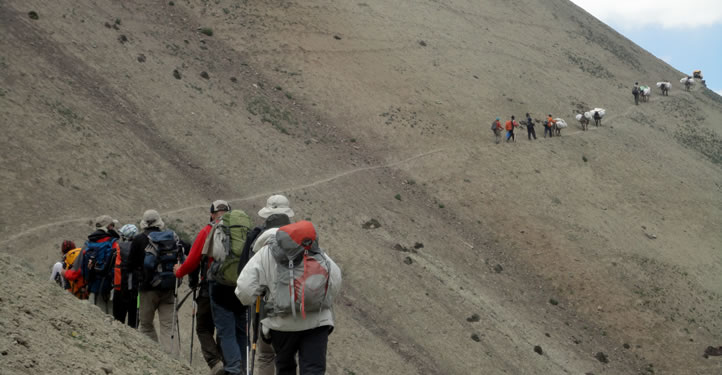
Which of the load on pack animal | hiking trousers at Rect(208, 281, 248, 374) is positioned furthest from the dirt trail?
the load on pack animal

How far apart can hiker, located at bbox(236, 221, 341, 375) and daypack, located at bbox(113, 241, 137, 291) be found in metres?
4.77

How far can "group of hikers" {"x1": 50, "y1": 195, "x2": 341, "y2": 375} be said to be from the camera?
7.65 metres

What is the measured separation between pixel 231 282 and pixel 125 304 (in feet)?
11.9

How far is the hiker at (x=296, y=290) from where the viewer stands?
7574 millimetres

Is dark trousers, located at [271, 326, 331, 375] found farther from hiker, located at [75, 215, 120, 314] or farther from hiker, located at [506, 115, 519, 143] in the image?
hiker, located at [506, 115, 519, 143]

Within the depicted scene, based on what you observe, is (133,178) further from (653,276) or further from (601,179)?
(601,179)

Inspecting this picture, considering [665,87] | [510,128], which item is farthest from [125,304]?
[665,87]

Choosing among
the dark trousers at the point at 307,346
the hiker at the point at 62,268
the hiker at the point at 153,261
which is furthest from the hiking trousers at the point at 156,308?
the dark trousers at the point at 307,346

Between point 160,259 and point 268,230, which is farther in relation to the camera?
point 160,259

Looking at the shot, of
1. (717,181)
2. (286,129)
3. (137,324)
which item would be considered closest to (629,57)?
(717,181)

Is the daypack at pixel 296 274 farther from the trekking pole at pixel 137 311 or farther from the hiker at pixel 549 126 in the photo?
the hiker at pixel 549 126

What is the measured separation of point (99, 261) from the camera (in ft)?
40.3

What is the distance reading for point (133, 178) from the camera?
27109 millimetres

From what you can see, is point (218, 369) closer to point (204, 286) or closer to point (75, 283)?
point (204, 286)
